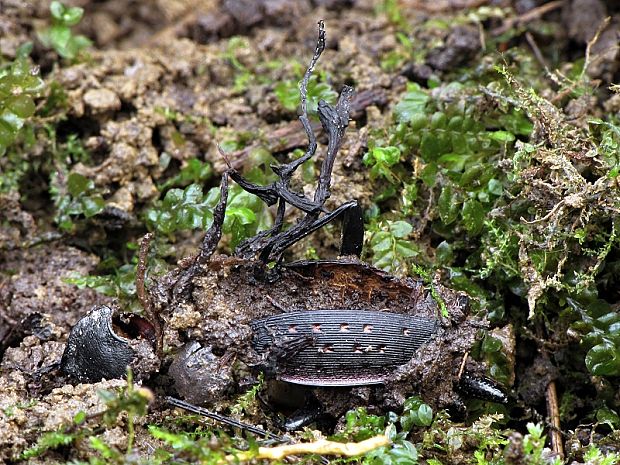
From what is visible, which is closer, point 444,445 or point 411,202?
point 444,445

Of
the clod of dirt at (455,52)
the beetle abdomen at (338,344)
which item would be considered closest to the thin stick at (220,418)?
the beetle abdomen at (338,344)

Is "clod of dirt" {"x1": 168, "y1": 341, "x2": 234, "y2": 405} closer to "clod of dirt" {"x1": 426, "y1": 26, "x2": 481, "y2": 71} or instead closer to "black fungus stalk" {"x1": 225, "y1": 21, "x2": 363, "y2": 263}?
"black fungus stalk" {"x1": 225, "y1": 21, "x2": 363, "y2": 263}

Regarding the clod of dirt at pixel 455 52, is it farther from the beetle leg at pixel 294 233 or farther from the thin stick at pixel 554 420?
the thin stick at pixel 554 420

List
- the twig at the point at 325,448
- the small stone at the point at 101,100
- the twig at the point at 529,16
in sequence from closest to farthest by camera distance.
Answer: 1. the twig at the point at 325,448
2. the small stone at the point at 101,100
3. the twig at the point at 529,16

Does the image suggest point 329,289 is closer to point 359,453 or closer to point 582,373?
point 359,453

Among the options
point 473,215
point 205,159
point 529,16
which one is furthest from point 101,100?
point 529,16

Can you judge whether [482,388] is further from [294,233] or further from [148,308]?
[148,308]

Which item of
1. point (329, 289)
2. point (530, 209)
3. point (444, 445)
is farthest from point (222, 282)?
point (530, 209)
